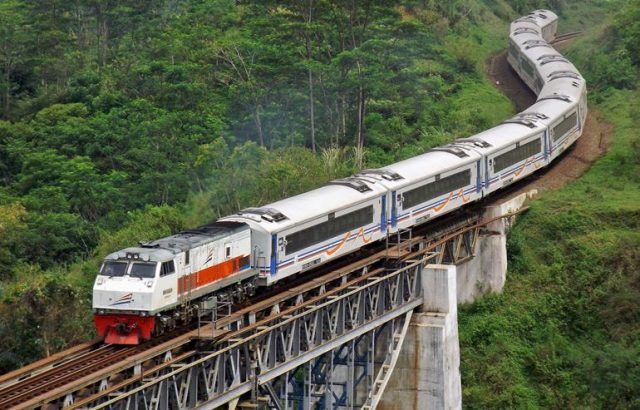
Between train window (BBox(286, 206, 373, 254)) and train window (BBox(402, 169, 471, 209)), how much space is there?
9.15 feet

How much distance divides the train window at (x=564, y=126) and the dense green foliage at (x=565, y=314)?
4190 millimetres

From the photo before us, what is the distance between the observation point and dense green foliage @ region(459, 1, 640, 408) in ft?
135

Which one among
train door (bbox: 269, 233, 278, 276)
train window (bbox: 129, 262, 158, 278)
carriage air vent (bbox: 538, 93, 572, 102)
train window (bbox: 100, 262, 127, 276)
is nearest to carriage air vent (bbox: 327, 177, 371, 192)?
train door (bbox: 269, 233, 278, 276)

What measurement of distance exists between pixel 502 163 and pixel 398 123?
1522cm

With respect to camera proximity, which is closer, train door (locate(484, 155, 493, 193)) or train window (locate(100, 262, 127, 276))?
train window (locate(100, 262, 127, 276))

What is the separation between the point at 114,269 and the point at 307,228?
8214 millimetres

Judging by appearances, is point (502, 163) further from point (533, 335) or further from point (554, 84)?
point (554, 84)

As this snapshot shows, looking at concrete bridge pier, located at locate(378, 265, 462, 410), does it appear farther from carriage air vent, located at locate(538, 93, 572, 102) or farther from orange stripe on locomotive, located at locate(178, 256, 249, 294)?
carriage air vent, located at locate(538, 93, 572, 102)

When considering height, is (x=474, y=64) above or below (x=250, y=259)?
below

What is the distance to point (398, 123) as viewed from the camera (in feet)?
209

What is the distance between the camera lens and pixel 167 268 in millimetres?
30141

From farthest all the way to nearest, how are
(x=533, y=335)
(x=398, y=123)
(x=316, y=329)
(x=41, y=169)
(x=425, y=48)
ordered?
(x=425, y=48) < (x=398, y=123) < (x=41, y=169) < (x=533, y=335) < (x=316, y=329)

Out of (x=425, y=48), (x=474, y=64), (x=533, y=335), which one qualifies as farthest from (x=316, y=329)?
(x=474, y=64)

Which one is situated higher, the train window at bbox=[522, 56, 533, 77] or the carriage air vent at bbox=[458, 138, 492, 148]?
the carriage air vent at bbox=[458, 138, 492, 148]
